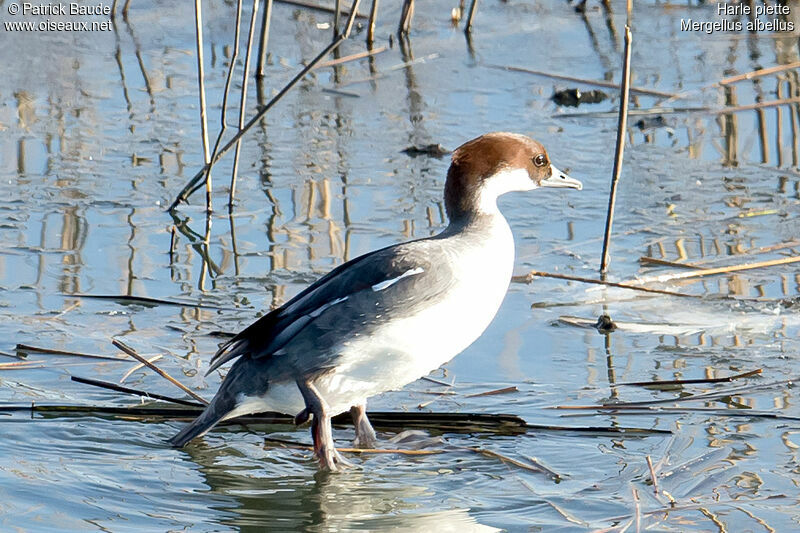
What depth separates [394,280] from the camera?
15.1ft

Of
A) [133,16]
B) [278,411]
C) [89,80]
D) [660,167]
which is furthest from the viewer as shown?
[133,16]

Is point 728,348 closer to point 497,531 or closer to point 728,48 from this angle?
point 497,531

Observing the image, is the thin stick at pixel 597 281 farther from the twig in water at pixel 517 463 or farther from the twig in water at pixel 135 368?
the twig in water at pixel 135 368

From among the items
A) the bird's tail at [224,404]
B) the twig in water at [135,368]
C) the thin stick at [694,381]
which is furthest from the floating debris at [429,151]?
the bird's tail at [224,404]

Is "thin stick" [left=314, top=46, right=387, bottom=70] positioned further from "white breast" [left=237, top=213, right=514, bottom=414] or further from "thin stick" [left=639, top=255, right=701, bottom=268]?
"white breast" [left=237, top=213, right=514, bottom=414]

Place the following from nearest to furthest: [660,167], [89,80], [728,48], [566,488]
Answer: [566,488] < [660,167] < [89,80] < [728,48]

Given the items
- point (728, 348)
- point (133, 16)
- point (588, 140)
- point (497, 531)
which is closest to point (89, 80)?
point (133, 16)

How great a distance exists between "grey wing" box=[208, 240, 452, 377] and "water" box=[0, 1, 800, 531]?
0.42 metres

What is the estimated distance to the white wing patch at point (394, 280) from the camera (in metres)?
4.59

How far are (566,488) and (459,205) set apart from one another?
1.39 metres

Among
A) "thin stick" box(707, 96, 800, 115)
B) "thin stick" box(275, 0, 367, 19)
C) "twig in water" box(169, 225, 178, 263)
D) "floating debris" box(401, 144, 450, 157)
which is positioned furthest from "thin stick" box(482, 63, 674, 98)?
"twig in water" box(169, 225, 178, 263)

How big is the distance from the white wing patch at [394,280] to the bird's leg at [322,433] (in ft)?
1.50

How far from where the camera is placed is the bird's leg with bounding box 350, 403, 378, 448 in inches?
191

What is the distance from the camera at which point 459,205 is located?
517 centimetres
